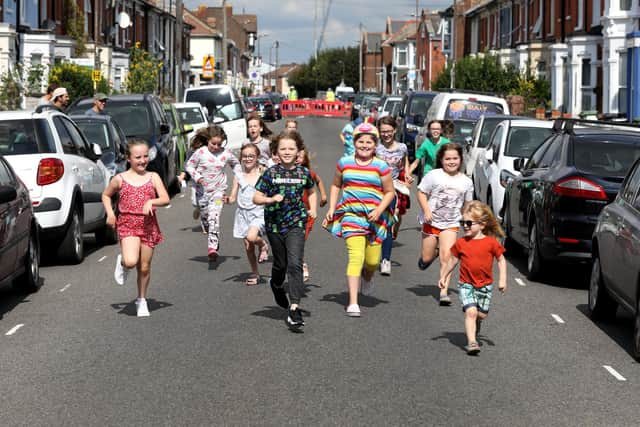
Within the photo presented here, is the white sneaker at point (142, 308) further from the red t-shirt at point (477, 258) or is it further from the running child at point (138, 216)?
the red t-shirt at point (477, 258)

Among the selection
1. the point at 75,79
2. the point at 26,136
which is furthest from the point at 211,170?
the point at 75,79

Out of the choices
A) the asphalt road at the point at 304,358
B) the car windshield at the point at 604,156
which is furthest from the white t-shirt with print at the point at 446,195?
the car windshield at the point at 604,156

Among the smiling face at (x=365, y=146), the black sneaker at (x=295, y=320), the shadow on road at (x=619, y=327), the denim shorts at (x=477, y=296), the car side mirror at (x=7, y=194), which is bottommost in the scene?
the shadow on road at (x=619, y=327)

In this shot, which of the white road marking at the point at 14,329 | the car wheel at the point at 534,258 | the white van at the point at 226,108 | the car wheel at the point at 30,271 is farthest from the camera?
the white van at the point at 226,108

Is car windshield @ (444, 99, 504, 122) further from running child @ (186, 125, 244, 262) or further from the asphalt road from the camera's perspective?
the asphalt road

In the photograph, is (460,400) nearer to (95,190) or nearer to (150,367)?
(150,367)

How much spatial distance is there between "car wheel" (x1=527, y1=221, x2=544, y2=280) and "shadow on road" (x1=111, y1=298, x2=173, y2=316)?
3961mm

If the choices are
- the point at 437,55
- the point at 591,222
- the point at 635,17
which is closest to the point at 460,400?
the point at 591,222

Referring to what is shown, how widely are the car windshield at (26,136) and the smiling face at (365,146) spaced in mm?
4637

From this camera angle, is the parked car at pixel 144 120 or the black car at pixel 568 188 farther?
the parked car at pixel 144 120

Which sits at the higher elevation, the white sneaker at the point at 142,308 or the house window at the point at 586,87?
the house window at the point at 586,87

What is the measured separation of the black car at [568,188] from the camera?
1184 cm

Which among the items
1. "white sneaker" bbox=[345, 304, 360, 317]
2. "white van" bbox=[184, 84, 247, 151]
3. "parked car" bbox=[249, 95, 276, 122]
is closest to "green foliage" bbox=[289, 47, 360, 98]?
"parked car" bbox=[249, 95, 276, 122]

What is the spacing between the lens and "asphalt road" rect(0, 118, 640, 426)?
688 cm
